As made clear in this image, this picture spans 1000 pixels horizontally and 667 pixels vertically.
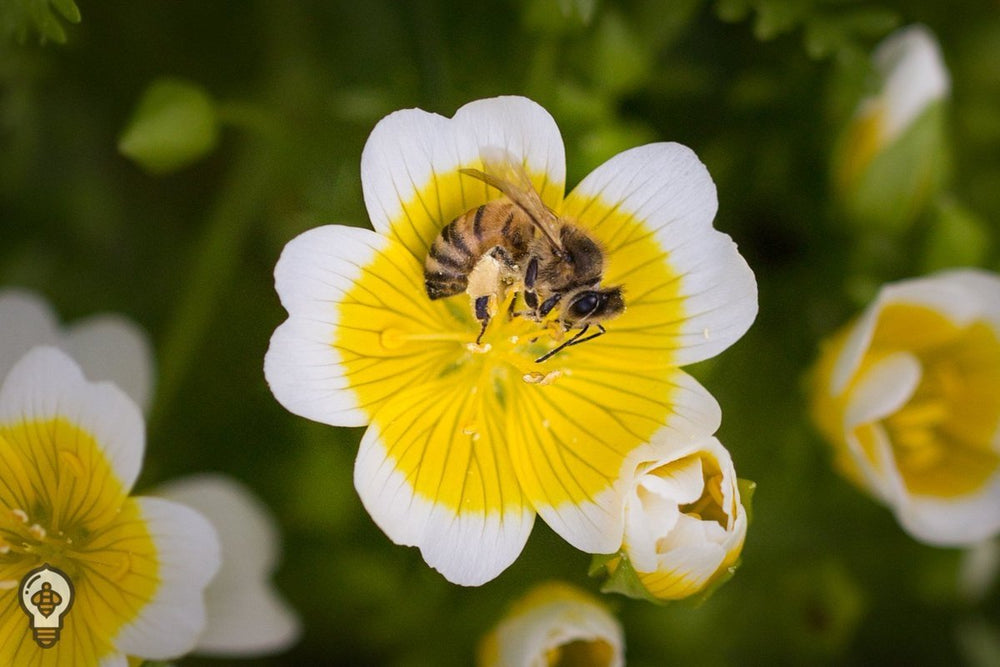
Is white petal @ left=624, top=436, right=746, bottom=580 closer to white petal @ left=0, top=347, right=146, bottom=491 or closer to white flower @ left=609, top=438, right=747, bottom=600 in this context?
white flower @ left=609, top=438, right=747, bottom=600

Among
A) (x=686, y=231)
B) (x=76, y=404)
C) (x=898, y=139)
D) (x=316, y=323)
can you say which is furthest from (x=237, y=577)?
(x=898, y=139)

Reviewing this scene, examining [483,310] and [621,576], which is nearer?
[621,576]

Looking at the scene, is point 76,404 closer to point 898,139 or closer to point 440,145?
point 440,145

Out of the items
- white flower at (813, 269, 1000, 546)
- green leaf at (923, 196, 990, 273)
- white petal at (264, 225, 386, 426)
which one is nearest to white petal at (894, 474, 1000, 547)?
white flower at (813, 269, 1000, 546)

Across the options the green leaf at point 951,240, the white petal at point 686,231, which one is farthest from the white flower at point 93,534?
the green leaf at point 951,240

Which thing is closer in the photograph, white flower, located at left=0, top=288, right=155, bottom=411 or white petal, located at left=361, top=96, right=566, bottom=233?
white petal, located at left=361, top=96, right=566, bottom=233

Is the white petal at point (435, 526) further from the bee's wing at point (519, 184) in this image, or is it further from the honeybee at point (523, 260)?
the bee's wing at point (519, 184)

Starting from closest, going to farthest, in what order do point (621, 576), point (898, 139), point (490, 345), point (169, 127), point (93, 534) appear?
point (621, 576) < point (93, 534) < point (490, 345) < point (169, 127) < point (898, 139)
